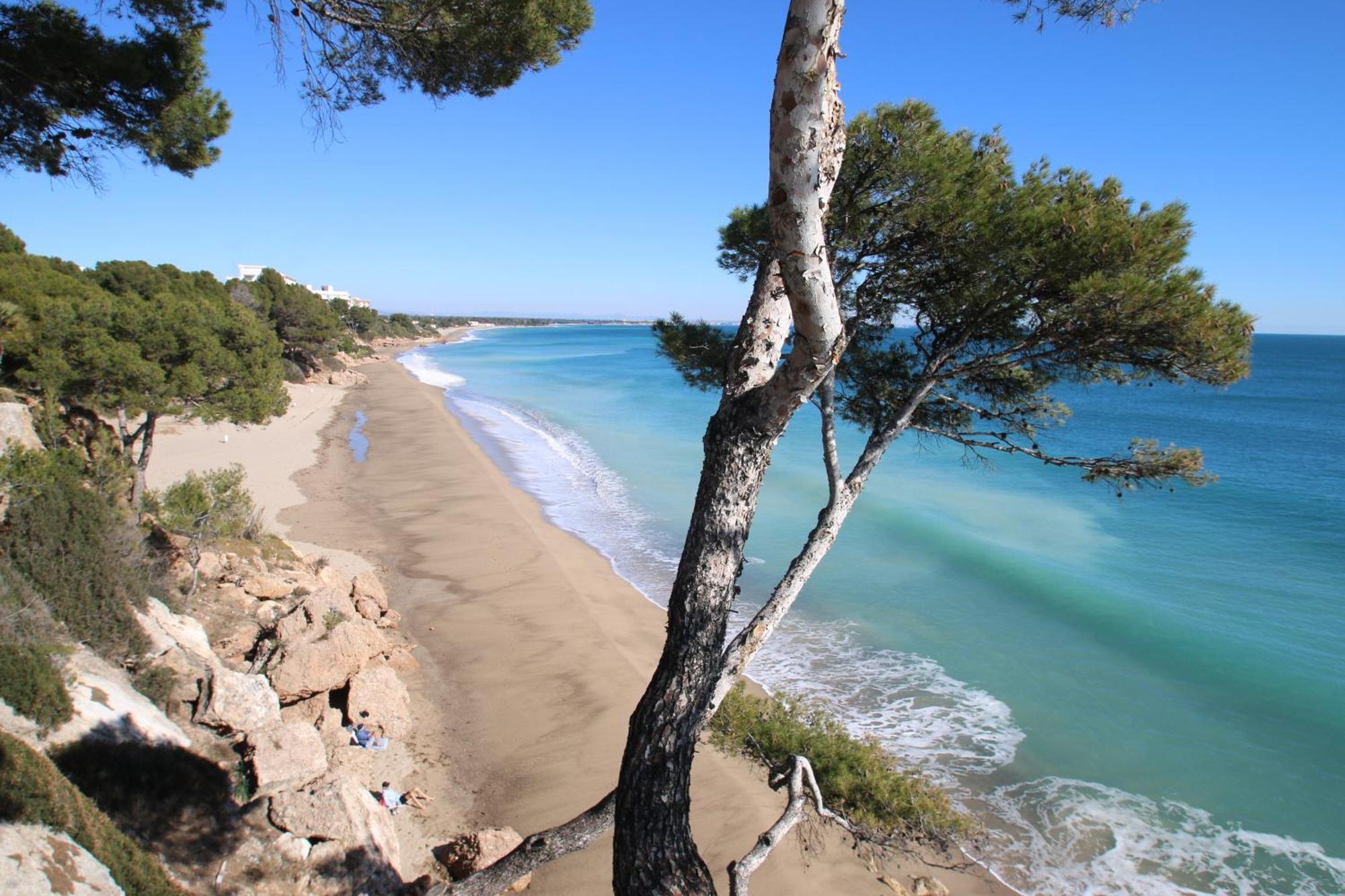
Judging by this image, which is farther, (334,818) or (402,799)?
(402,799)

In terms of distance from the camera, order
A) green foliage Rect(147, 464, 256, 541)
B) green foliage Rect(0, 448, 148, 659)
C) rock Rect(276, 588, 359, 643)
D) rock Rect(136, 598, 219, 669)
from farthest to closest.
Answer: green foliage Rect(147, 464, 256, 541)
rock Rect(276, 588, 359, 643)
rock Rect(136, 598, 219, 669)
green foliage Rect(0, 448, 148, 659)

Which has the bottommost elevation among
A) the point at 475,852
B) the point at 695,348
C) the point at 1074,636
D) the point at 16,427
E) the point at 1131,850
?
the point at 1074,636

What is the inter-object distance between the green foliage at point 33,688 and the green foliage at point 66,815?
0.64 metres

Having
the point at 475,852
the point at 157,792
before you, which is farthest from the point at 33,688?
the point at 475,852

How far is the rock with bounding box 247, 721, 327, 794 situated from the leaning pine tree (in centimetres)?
336

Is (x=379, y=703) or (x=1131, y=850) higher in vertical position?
(x=379, y=703)

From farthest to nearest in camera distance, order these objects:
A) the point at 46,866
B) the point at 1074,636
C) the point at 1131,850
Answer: the point at 1074,636 < the point at 1131,850 < the point at 46,866

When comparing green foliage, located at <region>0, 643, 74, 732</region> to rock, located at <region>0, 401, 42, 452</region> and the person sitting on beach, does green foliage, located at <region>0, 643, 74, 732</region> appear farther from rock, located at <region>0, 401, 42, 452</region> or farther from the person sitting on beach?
rock, located at <region>0, 401, 42, 452</region>

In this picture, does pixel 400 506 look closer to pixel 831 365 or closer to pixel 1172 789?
pixel 1172 789

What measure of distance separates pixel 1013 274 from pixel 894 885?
4977mm

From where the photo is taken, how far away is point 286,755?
5.71 m

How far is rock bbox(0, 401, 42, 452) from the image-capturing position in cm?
730

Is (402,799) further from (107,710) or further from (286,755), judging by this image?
(107,710)

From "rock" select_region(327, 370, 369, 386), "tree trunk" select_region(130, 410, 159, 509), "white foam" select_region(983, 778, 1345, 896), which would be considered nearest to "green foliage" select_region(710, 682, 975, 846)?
"white foam" select_region(983, 778, 1345, 896)
